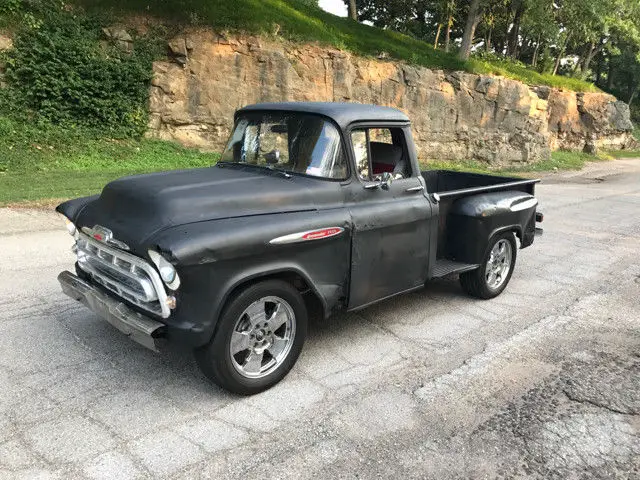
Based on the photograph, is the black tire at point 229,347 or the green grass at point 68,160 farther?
the green grass at point 68,160

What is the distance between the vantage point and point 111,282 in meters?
3.86

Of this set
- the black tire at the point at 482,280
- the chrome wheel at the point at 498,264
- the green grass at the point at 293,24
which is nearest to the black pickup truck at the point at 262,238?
the black tire at the point at 482,280

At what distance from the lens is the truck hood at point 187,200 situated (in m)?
3.58

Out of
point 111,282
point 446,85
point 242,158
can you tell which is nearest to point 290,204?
point 242,158

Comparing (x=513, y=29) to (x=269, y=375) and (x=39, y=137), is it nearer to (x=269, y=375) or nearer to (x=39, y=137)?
(x=39, y=137)

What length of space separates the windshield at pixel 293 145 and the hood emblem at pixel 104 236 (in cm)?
141

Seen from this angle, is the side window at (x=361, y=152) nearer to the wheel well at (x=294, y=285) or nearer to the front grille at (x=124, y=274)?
the wheel well at (x=294, y=285)

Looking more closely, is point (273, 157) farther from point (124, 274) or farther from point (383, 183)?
point (124, 274)

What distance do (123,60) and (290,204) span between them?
13.6m

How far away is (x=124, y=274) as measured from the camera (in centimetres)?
368

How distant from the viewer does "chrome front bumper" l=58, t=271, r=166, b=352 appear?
11.2ft

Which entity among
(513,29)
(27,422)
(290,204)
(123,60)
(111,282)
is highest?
(513,29)

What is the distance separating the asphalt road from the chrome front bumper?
1.53ft

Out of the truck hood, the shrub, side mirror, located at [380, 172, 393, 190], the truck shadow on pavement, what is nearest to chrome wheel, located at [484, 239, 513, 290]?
→ the truck shadow on pavement
